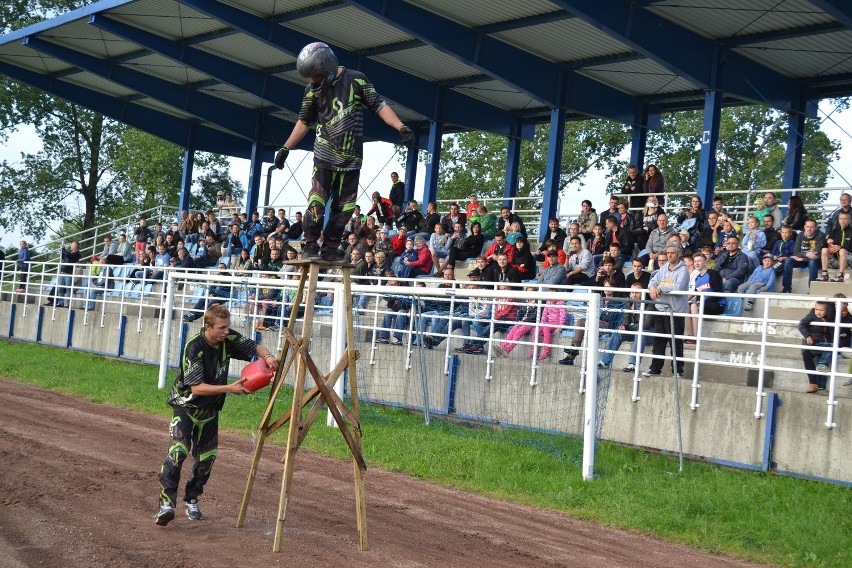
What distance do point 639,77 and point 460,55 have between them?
4957 millimetres

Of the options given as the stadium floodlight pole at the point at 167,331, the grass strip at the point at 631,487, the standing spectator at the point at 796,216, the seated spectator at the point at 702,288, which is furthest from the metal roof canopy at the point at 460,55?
the grass strip at the point at 631,487

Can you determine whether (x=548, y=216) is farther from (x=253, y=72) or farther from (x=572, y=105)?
(x=253, y=72)

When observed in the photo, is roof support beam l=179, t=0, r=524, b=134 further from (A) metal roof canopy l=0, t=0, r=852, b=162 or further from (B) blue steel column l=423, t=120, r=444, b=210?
(B) blue steel column l=423, t=120, r=444, b=210

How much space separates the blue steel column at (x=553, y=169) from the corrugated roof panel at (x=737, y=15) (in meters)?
5.15

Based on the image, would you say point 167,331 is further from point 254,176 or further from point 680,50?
point 254,176

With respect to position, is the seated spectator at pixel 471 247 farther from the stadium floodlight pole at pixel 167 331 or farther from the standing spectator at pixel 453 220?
the stadium floodlight pole at pixel 167 331

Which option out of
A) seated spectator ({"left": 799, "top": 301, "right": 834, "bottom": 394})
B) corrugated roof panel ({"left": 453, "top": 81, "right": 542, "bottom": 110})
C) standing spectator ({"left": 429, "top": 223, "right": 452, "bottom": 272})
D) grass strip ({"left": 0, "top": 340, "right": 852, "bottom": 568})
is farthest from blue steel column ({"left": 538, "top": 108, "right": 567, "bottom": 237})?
seated spectator ({"left": 799, "top": 301, "right": 834, "bottom": 394})

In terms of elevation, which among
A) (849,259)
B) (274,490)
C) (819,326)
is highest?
(849,259)

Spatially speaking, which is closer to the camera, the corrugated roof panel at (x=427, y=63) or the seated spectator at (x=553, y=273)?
the seated spectator at (x=553, y=273)

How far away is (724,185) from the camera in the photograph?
46875mm

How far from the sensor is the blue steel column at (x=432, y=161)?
29.3 meters

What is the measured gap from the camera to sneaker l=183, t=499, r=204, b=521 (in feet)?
27.6

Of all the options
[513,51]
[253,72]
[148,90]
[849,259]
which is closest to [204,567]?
[849,259]

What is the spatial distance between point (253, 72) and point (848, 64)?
1650 cm
